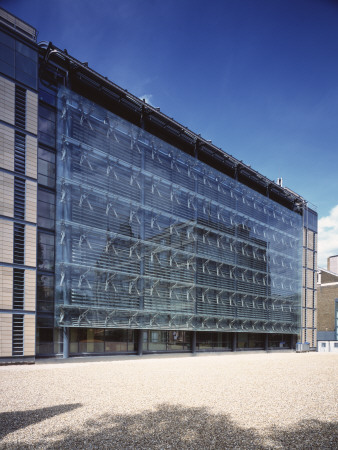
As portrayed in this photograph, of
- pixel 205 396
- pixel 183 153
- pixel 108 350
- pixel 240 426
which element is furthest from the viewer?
pixel 183 153

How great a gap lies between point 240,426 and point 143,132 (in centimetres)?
2759

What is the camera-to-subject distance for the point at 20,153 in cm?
2469

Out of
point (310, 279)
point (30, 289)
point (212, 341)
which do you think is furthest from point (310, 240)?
point (30, 289)

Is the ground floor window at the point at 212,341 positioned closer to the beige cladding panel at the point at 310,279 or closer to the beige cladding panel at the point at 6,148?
the beige cladding panel at the point at 310,279

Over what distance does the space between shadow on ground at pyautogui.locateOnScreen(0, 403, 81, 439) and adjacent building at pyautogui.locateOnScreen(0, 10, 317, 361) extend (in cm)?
1387

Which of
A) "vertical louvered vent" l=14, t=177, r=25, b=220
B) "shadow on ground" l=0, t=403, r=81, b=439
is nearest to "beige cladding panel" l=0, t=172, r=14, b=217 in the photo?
"vertical louvered vent" l=14, t=177, r=25, b=220

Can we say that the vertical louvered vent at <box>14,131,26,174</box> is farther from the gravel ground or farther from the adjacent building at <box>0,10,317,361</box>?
the gravel ground

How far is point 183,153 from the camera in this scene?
36.5 meters

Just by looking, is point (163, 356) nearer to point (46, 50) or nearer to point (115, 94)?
point (115, 94)

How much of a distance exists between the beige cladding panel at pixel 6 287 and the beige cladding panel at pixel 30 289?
37.5 inches

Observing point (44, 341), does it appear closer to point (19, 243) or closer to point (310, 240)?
point (19, 243)

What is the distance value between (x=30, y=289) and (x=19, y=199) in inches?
223

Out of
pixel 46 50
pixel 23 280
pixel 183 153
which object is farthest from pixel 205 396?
pixel 183 153

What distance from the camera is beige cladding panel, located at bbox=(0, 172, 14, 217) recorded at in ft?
76.8
